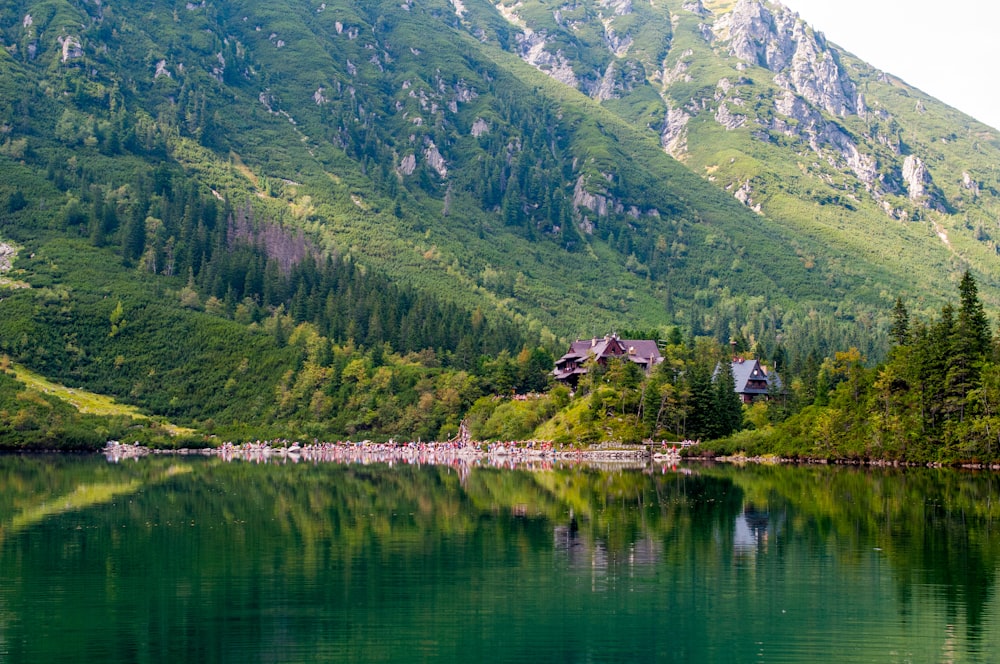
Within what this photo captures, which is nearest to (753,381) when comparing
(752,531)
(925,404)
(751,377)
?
(751,377)

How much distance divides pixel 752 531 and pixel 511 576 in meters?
14.6

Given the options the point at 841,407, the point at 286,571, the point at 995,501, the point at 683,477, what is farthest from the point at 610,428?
the point at 286,571

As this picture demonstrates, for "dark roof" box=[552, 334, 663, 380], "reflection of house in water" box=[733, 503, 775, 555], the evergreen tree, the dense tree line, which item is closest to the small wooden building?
"dark roof" box=[552, 334, 663, 380]

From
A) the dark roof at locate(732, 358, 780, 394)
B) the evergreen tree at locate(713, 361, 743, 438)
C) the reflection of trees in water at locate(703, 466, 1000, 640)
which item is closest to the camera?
the reflection of trees in water at locate(703, 466, 1000, 640)

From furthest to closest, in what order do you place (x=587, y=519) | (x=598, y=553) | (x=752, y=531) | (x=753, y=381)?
(x=753, y=381), (x=587, y=519), (x=752, y=531), (x=598, y=553)

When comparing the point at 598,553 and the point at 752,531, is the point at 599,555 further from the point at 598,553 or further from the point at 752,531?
the point at 752,531

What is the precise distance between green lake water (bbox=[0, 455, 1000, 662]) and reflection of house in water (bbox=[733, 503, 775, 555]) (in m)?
0.22

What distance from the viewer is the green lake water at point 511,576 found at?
28891 millimetres

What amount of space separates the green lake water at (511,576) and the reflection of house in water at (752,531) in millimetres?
219

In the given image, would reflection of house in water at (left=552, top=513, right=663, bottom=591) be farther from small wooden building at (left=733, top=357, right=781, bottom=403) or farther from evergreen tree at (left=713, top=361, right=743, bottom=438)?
small wooden building at (left=733, top=357, right=781, bottom=403)

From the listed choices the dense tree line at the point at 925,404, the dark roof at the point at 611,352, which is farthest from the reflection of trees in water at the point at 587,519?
the dark roof at the point at 611,352

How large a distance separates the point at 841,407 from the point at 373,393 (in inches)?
3022

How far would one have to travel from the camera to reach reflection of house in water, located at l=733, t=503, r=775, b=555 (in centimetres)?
4381

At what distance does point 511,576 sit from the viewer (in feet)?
124
